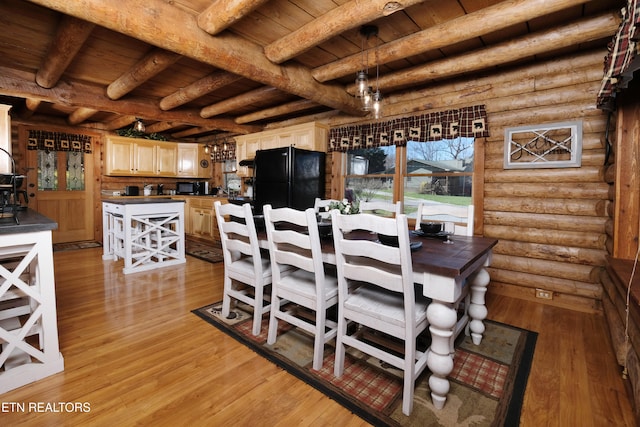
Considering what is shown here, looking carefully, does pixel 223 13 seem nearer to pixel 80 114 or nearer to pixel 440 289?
pixel 440 289

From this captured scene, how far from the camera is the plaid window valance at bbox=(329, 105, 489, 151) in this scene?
3270 mm

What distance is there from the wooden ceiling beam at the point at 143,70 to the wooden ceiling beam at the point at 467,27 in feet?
5.42

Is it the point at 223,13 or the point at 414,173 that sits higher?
the point at 223,13

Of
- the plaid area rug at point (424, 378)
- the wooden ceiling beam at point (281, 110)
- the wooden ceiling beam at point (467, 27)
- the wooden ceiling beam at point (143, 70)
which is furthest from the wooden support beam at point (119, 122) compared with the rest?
the plaid area rug at point (424, 378)

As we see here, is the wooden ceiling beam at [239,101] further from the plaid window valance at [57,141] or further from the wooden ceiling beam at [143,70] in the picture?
the plaid window valance at [57,141]

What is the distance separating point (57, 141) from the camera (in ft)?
18.4

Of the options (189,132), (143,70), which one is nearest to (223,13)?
(143,70)

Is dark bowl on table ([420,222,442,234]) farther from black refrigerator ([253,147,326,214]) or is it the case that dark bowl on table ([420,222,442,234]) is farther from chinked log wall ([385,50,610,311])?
black refrigerator ([253,147,326,214])

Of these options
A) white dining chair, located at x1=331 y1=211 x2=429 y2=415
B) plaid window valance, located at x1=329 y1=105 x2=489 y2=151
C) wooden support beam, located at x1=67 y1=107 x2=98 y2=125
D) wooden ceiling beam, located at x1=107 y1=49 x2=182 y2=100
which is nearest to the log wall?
plaid window valance, located at x1=329 y1=105 x2=489 y2=151

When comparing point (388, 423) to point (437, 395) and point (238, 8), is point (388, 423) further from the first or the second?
point (238, 8)

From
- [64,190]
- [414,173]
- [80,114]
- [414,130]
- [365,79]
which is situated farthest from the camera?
[64,190]

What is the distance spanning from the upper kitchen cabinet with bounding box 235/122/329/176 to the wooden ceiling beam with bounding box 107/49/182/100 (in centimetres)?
200

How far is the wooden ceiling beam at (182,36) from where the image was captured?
183 centimetres

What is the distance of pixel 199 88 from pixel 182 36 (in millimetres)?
1481
